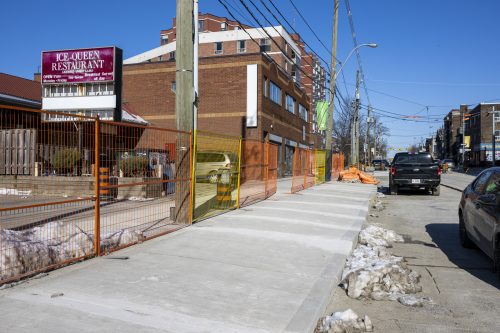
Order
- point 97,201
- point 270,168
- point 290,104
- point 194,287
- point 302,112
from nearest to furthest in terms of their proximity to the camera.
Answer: point 194,287 < point 97,201 < point 270,168 < point 290,104 < point 302,112

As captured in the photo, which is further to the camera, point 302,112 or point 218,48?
point 218,48

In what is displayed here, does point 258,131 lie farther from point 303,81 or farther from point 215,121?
point 303,81

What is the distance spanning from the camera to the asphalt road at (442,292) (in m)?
4.56

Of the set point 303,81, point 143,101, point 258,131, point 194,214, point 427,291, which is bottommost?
point 427,291

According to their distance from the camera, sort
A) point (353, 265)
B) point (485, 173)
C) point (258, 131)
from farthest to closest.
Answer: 1. point (258, 131)
2. point (485, 173)
3. point (353, 265)

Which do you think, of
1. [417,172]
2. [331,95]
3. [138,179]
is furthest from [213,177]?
[331,95]

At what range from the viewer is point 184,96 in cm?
887

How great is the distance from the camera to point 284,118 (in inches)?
1438

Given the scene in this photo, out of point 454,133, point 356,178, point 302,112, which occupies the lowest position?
point 356,178

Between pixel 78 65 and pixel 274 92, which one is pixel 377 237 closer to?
pixel 78 65

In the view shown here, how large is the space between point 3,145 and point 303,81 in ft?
255

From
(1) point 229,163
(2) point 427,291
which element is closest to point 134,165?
(1) point 229,163

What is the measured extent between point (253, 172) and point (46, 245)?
862 cm

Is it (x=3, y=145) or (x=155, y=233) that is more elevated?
(x=3, y=145)
